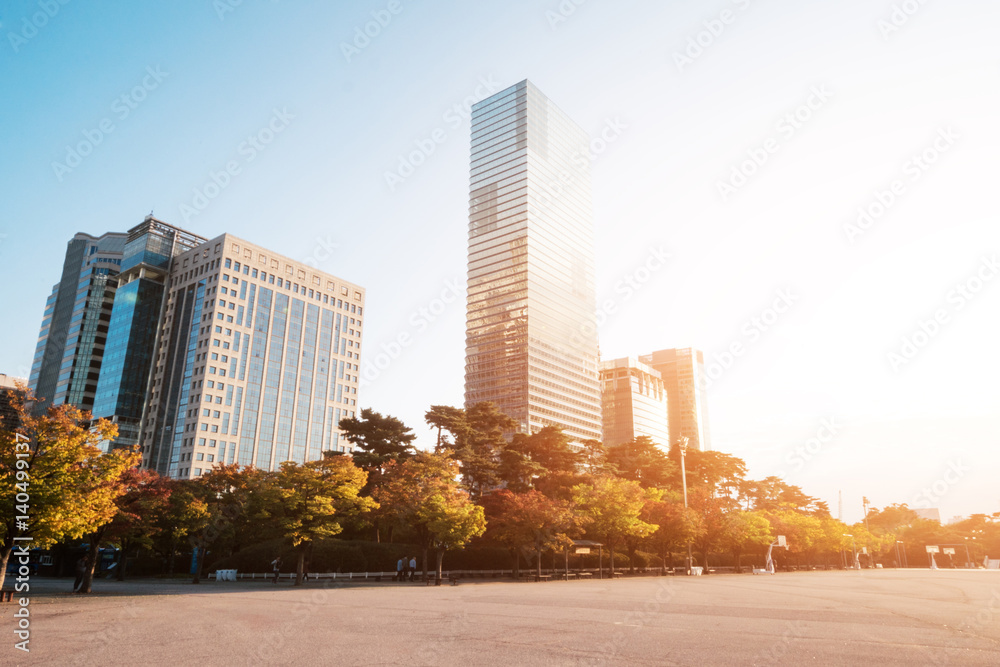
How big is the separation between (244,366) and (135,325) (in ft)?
96.1

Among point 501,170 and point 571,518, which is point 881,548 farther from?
point 501,170

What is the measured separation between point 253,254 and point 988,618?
461ft

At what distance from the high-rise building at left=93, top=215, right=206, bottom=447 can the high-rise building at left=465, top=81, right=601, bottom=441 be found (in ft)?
272

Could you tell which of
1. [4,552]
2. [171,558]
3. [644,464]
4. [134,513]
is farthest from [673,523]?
[4,552]

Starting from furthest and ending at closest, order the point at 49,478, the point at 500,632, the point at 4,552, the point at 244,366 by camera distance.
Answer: the point at 244,366
the point at 4,552
the point at 49,478
the point at 500,632

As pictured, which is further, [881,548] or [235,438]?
[235,438]

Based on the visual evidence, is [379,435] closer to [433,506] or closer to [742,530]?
[433,506]

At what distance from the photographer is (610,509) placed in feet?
159

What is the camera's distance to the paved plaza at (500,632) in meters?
11.6

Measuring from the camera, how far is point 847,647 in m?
13.0

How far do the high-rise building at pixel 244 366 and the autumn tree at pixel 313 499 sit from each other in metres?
91.1

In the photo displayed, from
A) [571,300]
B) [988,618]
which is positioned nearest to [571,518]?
[988,618]

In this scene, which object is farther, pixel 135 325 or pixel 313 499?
pixel 135 325

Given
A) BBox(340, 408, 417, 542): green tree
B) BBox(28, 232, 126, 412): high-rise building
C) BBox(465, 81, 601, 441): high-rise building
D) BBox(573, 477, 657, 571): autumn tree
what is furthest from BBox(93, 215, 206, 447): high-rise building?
BBox(573, 477, 657, 571): autumn tree
